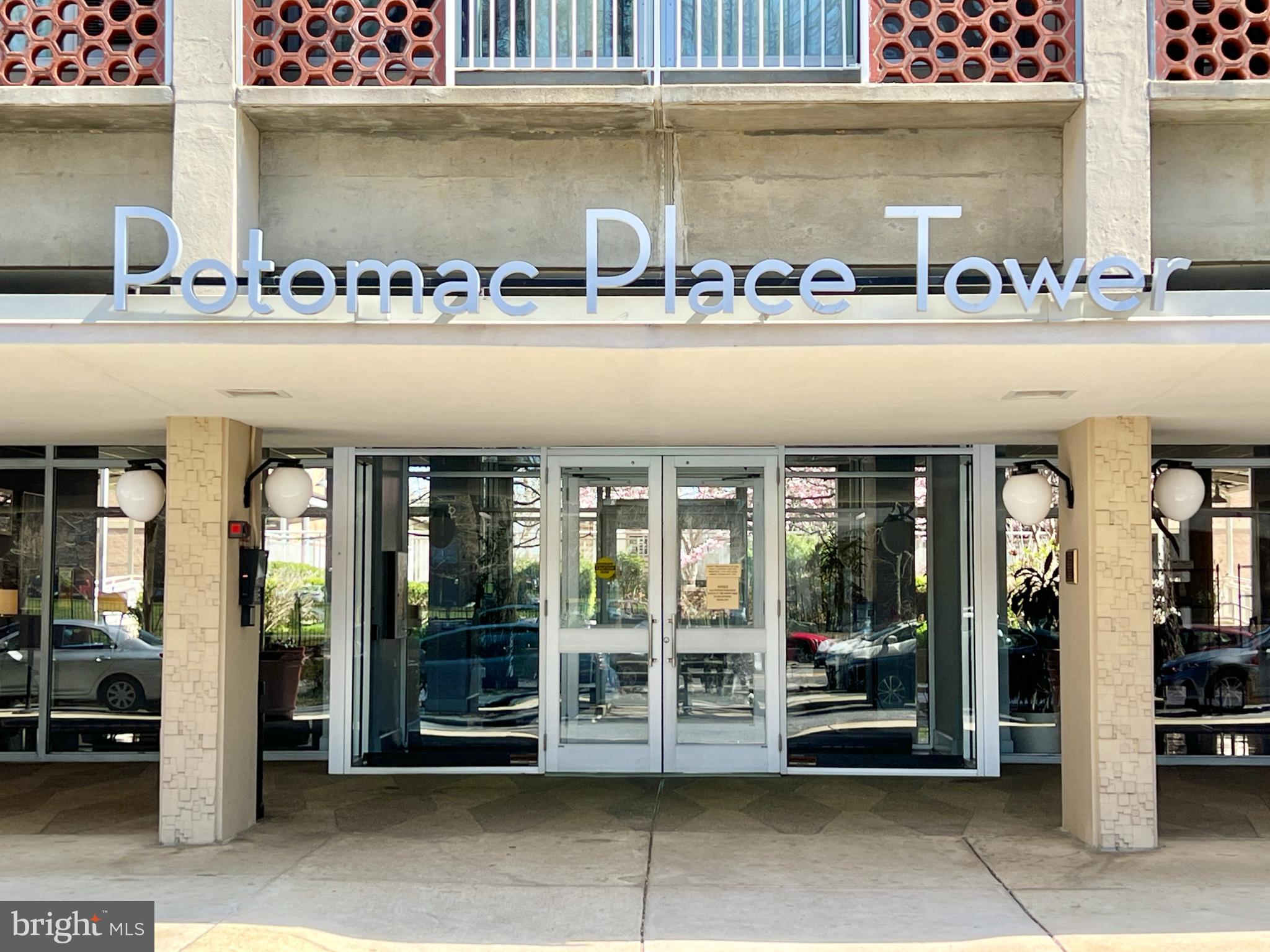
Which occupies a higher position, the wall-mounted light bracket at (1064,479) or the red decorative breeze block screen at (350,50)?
the red decorative breeze block screen at (350,50)

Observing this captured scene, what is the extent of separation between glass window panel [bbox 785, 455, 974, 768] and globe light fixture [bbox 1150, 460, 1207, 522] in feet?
6.58

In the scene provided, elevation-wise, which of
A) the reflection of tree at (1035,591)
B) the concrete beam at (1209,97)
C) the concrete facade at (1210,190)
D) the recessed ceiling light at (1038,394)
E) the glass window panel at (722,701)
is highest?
the concrete beam at (1209,97)

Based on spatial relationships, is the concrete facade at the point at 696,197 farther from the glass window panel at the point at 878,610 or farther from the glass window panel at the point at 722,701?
the glass window panel at the point at 722,701

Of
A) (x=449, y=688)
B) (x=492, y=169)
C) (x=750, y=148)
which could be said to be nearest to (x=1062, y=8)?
(x=750, y=148)

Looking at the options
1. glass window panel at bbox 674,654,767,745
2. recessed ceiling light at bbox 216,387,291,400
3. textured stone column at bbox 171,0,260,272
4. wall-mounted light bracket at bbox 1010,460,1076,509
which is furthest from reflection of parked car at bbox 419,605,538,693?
textured stone column at bbox 171,0,260,272

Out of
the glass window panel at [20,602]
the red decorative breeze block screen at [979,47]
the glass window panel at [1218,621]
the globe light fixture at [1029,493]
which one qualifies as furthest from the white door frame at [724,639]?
the glass window panel at [20,602]

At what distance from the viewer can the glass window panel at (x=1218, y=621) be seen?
1130 centimetres

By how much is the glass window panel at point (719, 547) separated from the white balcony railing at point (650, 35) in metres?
3.75

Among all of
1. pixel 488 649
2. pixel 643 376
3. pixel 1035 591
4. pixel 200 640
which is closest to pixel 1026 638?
pixel 1035 591

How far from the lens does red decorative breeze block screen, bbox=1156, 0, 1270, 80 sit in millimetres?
7508

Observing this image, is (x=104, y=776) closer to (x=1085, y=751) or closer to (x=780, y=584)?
(x=780, y=584)

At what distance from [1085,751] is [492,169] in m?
4.98

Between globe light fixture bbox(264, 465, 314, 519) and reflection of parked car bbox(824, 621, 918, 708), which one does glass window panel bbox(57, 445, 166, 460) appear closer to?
globe light fixture bbox(264, 465, 314, 519)

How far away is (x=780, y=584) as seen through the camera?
35.3 ft
